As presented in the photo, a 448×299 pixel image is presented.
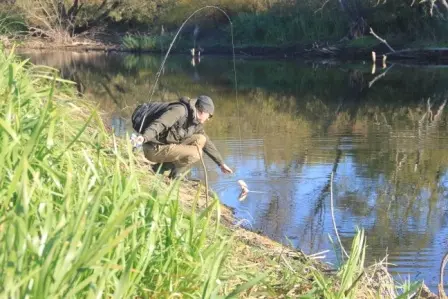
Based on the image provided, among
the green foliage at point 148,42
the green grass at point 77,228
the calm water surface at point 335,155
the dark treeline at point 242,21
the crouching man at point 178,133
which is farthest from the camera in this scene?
the green foliage at point 148,42

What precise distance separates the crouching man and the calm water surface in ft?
2.04

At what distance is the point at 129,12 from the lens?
43781 mm

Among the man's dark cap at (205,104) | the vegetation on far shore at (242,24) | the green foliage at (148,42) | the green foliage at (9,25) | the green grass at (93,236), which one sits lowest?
the green foliage at (148,42)

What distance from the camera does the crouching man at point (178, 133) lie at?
6559mm

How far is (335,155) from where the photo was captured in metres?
9.95

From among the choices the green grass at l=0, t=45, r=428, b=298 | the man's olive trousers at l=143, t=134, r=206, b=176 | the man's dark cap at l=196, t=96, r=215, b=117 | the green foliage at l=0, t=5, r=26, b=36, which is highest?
the green foliage at l=0, t=5, r=26, b=36

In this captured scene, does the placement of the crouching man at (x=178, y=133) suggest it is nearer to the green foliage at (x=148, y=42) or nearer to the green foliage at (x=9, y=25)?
the green foliage at (x=9, y=25)

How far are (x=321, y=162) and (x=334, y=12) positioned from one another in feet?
81.2

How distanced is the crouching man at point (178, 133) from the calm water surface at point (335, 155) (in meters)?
0.62

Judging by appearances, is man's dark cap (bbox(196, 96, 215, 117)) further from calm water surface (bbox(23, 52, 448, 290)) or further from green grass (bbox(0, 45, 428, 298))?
green grass (bbox(0, 45, 428, 298))

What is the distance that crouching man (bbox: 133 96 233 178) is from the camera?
21.5ft

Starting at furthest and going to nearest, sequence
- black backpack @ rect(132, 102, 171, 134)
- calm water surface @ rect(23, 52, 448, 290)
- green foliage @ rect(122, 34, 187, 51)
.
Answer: green foliage @ rect(122, 34, 187, 51) < black backpack @ rect(132, 102, 171, 134) < calm water surface @ rect(23, 52, 448, 290)

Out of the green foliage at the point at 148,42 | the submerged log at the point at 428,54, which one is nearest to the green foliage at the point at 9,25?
the submerged log at the point at 428,54

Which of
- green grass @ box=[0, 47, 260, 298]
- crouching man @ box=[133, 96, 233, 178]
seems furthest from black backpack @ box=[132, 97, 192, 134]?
green grass @ box=[0, 47, 260, 298]
